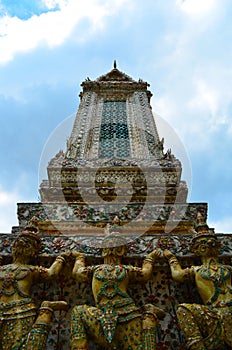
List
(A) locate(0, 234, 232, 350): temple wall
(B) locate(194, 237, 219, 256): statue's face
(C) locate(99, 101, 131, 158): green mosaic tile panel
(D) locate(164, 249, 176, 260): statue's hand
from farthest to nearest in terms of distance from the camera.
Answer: (C) locate(99, 101, 131, 158): green mosaic tile panel, (D) locate(164, 249, 176, 260): statue's hand, (B) locate(194, 237, 219, 256): statue's face, (A) locate(0, 234, 232, 350): temple wall

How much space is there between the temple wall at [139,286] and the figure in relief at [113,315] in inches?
13.7

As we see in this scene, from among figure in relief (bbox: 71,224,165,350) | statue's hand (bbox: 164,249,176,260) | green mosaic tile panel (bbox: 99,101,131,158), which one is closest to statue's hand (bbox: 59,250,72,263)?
figure in relief (bbox: 71,224,165,350)

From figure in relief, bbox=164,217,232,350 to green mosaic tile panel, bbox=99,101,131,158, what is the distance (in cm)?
574

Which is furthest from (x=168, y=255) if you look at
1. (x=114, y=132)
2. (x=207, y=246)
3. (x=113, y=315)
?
(x=114, y=132)

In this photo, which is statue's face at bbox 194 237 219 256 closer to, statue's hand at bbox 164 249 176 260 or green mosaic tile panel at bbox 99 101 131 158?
statue's hand at bbox 164 249 176 260

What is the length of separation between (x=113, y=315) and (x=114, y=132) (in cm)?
810

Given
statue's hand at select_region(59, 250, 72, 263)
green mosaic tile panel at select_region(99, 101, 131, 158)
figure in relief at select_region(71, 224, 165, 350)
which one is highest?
green mosaic tile panel at select_region(99, 101, 131, 158)

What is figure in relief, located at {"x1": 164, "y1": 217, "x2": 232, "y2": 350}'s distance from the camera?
11.7 ft

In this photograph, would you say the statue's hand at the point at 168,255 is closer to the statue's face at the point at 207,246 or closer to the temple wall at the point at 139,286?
the temple wall at the point at 139,286

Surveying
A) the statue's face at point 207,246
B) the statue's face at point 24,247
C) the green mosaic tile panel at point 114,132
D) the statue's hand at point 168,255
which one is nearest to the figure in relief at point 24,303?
the statue's face at point 24,247

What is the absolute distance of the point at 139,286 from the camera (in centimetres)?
448

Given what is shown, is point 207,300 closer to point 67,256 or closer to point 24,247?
point 67,256

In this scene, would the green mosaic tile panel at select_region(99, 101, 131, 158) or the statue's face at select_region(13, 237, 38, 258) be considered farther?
the green mosaic tile panel at select_region(99, 101, 131, 158)

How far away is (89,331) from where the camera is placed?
11.8ft
